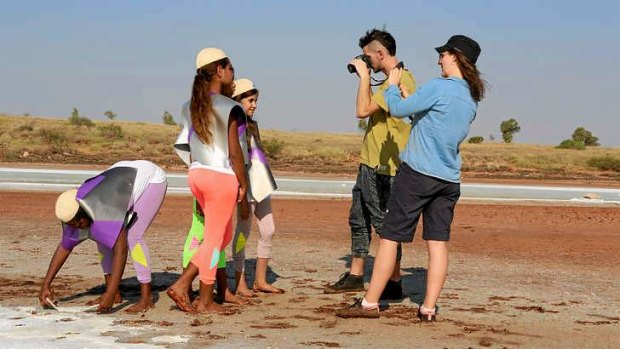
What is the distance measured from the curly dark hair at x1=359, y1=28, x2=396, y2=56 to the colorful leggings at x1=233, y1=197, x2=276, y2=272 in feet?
5.45

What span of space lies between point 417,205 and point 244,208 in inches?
65.0

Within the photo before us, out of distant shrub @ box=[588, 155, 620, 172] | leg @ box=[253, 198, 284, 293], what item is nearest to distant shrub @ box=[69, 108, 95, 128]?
distant shrub @ box=[588, 155, 620, 172]

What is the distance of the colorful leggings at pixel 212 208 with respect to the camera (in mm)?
7402

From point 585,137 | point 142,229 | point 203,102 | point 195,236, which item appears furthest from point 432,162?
point 585,137

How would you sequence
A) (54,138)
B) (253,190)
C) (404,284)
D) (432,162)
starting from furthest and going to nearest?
(54,138)
(404,284)
(253,190)
(432,162)

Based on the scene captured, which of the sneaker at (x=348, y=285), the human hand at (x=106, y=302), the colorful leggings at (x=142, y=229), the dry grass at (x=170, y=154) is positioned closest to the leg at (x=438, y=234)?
the sneaker at (x=348, y=285)

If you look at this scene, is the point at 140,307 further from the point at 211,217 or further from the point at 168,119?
the point at 168,119

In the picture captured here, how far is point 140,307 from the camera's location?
25.1 ft

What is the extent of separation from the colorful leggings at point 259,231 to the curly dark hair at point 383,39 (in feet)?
5.45

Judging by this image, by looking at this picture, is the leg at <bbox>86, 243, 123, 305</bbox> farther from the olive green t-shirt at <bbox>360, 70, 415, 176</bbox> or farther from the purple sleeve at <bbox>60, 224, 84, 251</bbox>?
the olive green t-shirt at <bbox>360, 70, 415, 176</bbox>

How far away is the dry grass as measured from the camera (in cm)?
4000

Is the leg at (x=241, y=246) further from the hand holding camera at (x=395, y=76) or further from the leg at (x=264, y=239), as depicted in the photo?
the hand holding camera at (x=395, y=76)

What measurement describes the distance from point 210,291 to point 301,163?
35.7 meters

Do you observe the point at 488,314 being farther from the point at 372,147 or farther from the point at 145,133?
the point at 145,133
